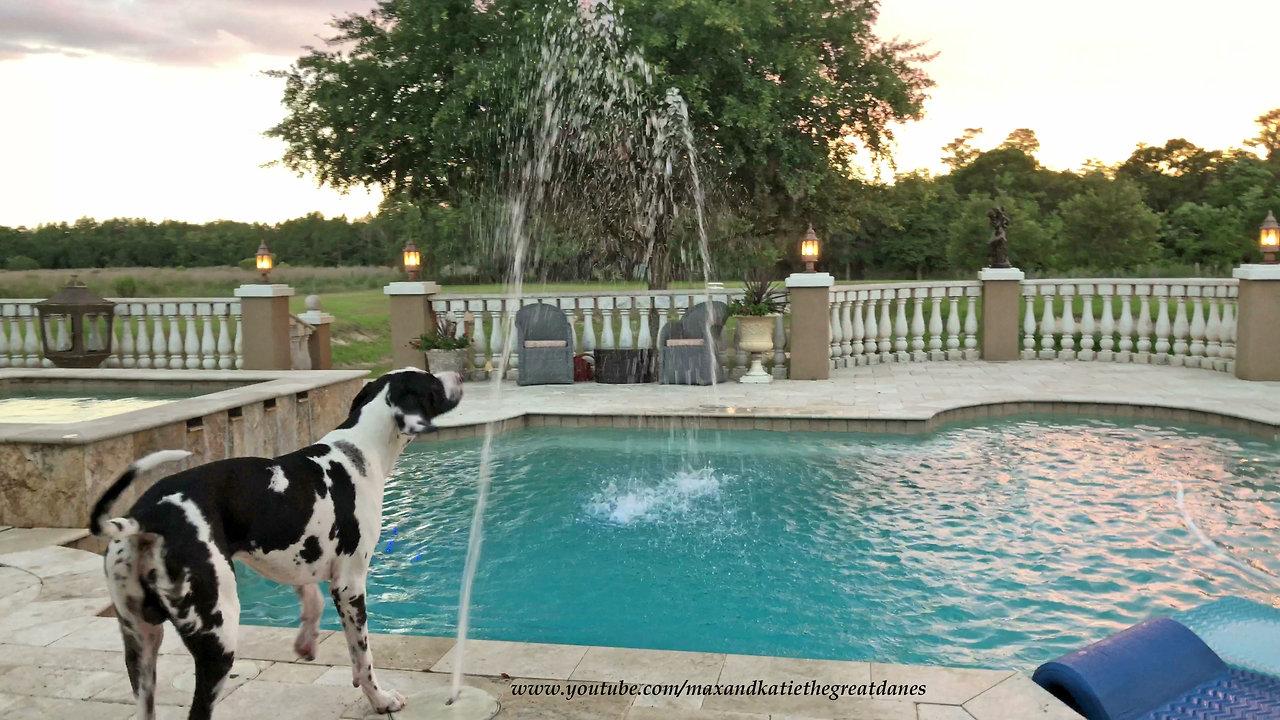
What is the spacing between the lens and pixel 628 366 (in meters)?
11.6

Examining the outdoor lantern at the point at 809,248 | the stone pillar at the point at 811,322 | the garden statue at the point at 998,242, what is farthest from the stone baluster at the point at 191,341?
the garden statue at the point at 998,242

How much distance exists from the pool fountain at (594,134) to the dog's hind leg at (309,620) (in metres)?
8.31

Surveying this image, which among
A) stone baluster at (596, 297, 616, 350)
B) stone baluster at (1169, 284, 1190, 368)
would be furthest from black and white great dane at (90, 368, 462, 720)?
stone baluster at (1169, 284, 1190, 368)

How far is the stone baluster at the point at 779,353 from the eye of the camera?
12.1m

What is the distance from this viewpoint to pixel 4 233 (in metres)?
30.4

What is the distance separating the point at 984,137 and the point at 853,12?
49.6 m

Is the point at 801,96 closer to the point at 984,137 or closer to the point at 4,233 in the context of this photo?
the point at 4,233

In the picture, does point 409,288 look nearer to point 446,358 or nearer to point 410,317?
point 410,317

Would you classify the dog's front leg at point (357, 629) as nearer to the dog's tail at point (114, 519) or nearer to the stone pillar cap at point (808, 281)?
the dog's tail at point (114, 519)

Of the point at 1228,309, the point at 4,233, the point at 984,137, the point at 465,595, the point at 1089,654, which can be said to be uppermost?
the point at 984,137

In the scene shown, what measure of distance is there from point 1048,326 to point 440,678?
12.0 m

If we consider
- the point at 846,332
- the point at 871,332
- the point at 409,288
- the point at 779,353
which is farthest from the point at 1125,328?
the point at 409,288

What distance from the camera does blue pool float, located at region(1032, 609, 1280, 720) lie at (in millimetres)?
2865

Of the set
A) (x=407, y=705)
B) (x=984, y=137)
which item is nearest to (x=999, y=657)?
(x=407, y=705)
